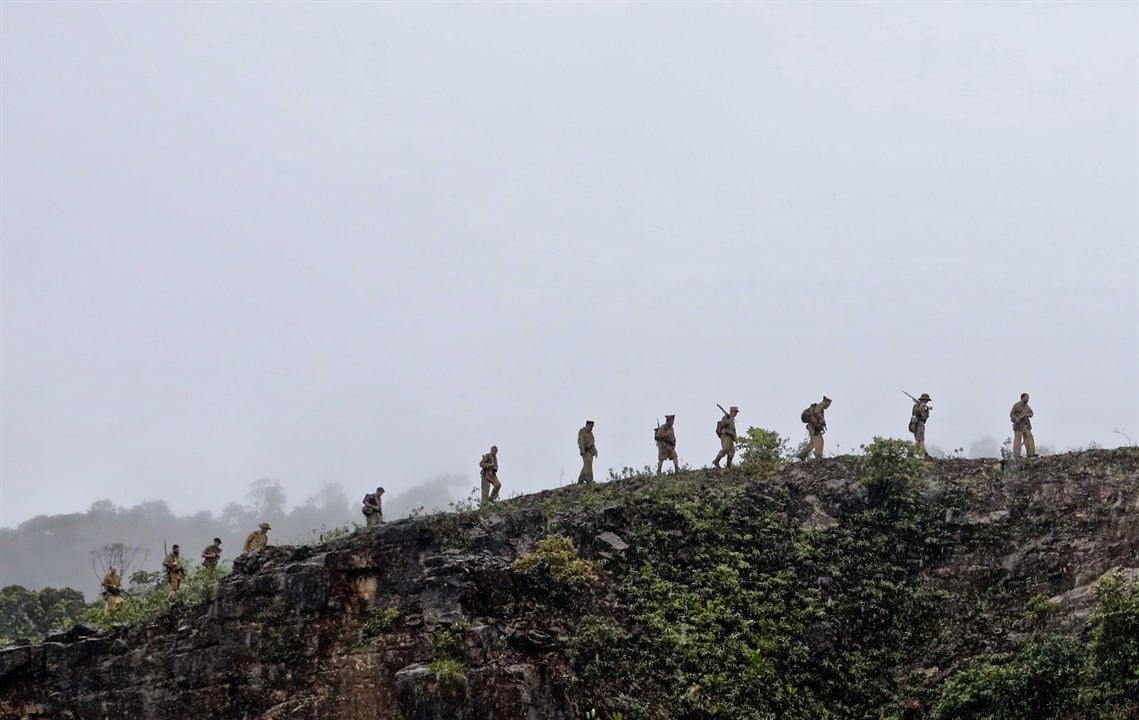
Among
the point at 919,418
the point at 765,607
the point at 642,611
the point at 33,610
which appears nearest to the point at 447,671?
the point at 642,611

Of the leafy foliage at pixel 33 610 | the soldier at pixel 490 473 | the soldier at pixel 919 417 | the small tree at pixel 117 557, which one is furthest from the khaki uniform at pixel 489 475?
the small tree at pixel 117 557

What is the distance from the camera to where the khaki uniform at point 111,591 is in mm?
28406

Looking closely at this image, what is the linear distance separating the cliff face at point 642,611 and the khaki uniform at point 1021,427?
1780 mm

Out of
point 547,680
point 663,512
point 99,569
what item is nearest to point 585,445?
point 663,512

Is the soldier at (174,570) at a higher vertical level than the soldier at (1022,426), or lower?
lower

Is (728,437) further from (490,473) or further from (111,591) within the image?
(111,591)

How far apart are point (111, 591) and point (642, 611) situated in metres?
14.2

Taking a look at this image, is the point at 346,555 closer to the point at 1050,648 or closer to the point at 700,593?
the point at 700,593

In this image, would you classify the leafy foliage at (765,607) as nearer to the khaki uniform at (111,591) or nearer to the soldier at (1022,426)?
the soldier at (1022,426)

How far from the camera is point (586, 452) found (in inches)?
1157

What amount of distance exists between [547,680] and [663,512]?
224 inches

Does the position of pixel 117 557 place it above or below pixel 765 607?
above

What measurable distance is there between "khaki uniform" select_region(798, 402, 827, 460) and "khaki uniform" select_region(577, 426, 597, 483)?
5206 millimetres

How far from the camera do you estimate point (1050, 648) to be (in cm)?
1983
